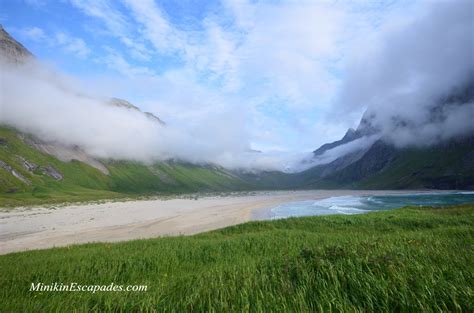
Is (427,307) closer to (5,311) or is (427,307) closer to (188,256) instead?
(5,311)

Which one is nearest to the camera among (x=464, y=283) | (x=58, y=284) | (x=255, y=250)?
(x=464, y=283)

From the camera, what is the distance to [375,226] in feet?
93.9

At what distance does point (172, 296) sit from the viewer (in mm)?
6523

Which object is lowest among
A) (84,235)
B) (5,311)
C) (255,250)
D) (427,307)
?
(84,235)

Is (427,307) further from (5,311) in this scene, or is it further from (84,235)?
(84,235)

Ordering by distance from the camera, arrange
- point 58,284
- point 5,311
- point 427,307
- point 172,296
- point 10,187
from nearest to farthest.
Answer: point 427,307 < point 5,311 < point 172,296 < point 58,284 < point 10,187

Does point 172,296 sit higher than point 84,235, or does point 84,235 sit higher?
point 172,296

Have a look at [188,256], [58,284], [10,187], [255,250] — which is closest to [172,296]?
[58,284]

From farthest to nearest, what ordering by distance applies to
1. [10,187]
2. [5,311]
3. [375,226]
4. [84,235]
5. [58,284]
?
[10,187]
[84,235]
[375,226]
[58,284]
[5,311]

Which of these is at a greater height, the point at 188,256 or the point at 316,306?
the point at 316,306


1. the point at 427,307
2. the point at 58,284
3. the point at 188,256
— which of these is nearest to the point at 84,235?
the point at 188,256

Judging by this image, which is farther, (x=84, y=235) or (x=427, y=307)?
(x=84, y=235)

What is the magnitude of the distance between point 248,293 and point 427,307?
3.39 m

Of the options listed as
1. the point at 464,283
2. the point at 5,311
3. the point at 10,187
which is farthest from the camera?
the point at 10,187
